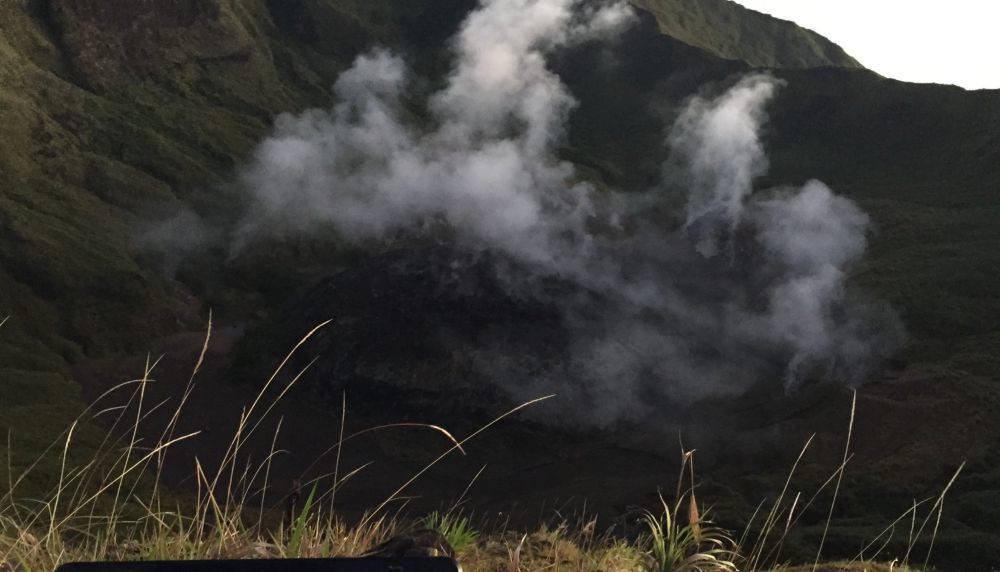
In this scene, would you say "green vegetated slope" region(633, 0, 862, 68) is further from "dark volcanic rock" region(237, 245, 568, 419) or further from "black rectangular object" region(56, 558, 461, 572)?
"black rectangular object" region(56, 558, 461, 572)

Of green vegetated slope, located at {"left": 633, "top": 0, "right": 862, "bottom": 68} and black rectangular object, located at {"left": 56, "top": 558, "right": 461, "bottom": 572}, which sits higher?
green vegetated slope, located at {"left": 633, "top": 0, "right": 862, "bottom": 68}

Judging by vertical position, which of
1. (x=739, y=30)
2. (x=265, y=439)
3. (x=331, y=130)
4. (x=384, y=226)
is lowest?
(x=265, y=439)

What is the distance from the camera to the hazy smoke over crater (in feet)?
177

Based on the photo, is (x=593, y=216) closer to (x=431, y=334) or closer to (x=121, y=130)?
(x=431, y=334)

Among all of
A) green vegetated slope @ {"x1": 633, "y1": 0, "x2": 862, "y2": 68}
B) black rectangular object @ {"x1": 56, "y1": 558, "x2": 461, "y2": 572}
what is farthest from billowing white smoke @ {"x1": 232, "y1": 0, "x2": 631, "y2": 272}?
black rectangular object @ {"x1": 56, "y1": 558, "x2": 461, "y2": 572}

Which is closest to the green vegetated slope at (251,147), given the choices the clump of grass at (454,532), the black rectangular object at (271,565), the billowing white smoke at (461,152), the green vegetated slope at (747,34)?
the billowing white smoke at (461,152)

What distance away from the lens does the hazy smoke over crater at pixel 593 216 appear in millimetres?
54062

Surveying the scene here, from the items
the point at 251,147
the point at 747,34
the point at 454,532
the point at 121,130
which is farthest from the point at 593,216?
the point at 747,34

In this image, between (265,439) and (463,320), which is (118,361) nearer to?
(265,439)

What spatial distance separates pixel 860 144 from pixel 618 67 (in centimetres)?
4457

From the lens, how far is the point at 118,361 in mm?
70375

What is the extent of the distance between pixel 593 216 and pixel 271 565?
90.0m

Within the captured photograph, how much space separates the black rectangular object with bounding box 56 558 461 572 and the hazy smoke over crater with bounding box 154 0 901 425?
1965 inches

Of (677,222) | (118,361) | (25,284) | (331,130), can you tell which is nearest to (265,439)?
(118,361)
